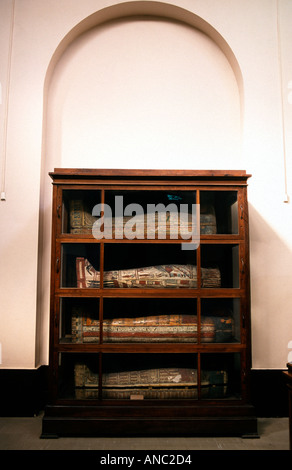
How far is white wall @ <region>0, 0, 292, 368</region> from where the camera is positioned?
8.80ft

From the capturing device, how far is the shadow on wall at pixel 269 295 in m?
2.67

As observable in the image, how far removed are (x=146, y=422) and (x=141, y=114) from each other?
2.41 meters

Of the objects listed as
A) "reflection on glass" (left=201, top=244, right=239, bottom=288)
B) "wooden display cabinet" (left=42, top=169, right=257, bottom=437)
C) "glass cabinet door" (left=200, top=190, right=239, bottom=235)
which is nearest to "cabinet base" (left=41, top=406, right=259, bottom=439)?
"wooden display cabinet" (left=42, top=169, right=257, bottom=437)

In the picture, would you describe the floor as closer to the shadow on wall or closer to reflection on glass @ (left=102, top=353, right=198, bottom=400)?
reflection on glass @ (left=102, top=353, right=198, bottom=400)

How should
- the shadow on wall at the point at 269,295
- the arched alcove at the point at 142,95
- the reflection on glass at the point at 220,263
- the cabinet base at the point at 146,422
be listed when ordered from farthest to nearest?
the arched alcove at the point at 142,95 < the shadow on wall at the point at 269,295 < the reflection on glass at the point at 220,263 < the cabinet base at the point at 146,422

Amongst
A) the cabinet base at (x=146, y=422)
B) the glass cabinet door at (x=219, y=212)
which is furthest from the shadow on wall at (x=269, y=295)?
the cabinet base at (x=146, y=422)

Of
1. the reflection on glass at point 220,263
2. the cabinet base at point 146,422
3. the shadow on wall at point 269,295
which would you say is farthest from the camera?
the shadow on wall at point 269,295

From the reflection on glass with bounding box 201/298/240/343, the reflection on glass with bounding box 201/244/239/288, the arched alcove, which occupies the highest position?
the arched alcove

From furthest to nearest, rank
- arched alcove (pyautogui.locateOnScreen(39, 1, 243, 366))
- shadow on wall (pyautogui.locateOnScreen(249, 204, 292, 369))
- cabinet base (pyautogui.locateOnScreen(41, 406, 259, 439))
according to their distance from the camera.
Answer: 1. arched alcove (pyautogui.locateOnScreen(39, 1, 243, 366))
2. shadow on wall (pyautogui.locateOnScreen(249, 204, 292, 369))
3. cabinet base (pyautogui.locateOnScreen(41, 406, 259, 439))

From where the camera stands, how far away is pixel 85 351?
2248 mm

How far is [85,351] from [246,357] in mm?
1103

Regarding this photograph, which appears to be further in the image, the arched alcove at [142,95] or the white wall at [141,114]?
the arched alcove at [142,95]

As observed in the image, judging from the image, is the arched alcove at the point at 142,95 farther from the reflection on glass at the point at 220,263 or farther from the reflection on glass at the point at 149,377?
the reflection on glass at the point at 149,377

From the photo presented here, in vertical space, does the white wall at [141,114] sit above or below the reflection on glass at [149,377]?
above
